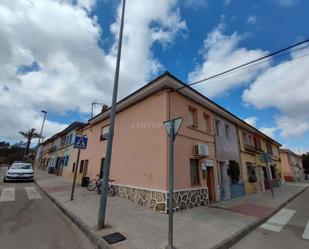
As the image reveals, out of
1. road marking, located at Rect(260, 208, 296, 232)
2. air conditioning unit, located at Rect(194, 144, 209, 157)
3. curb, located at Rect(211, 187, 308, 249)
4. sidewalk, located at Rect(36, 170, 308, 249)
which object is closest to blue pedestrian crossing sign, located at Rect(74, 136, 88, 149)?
sidewalk, located at Rect(36, 170, 308, 249)

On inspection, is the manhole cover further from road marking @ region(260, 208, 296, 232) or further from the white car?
the white car

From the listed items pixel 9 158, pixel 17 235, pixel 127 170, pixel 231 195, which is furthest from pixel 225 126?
pixel 9 158

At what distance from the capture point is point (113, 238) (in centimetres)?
428

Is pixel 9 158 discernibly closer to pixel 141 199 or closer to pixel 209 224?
pixel 141 199

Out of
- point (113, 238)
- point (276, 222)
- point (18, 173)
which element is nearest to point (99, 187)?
point (113, 238)

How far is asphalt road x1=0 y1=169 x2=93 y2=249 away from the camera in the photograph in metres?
4.05

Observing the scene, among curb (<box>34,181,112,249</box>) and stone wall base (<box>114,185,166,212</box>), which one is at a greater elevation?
stone wall base (<box>114,185,166,212</box>)

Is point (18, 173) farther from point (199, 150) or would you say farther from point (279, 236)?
point (279, 236)

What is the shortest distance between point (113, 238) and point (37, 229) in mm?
2276

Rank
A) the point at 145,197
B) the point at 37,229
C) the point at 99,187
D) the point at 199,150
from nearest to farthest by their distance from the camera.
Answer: the point at 37,229
the point at 145,197
the point at 199,150
the point at 99,187

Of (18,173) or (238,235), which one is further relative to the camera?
(18,173)

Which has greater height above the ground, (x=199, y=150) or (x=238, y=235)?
(x=199, y=150)

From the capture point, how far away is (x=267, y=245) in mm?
4582

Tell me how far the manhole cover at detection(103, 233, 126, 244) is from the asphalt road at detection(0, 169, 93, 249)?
1.23ft
